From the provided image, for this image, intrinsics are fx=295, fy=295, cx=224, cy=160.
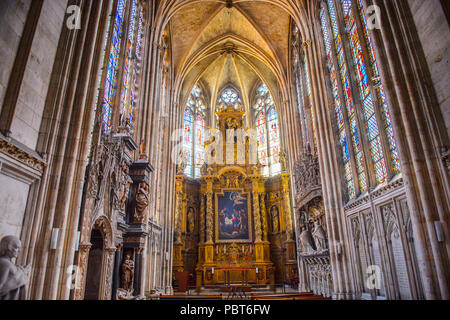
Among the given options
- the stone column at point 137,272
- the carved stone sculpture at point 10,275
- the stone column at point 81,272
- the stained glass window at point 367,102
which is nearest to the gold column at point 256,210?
the stone column at point 137,272

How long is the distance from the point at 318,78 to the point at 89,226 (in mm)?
11894

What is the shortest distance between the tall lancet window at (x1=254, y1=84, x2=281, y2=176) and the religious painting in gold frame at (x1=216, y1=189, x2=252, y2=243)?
356 cm

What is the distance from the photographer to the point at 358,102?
10.8 m

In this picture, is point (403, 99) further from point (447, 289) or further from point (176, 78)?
point (176, 78)

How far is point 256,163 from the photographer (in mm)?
23375

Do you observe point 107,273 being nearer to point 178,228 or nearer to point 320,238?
point 320,238

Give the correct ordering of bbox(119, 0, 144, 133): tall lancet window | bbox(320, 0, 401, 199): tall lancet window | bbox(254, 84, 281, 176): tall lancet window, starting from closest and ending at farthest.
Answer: bbox(320, 0, 401, 199): tall lancet window < bbox(119, 0, 144, 133): tall lancet window < bbox(254, 84, 281, 176): tall lancet window

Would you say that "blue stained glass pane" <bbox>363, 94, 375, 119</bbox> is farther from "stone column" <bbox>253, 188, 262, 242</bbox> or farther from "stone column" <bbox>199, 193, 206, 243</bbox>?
"stone column" <bbox>199, 193, 206, 243</bbox>

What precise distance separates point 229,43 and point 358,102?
15.4m

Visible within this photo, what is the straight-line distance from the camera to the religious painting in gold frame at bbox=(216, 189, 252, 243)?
21.3 m

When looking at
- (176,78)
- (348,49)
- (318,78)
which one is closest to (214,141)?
(176,78)

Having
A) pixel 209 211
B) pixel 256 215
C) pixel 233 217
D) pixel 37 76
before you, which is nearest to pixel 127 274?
pixel 37 76

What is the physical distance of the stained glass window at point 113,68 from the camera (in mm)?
10133

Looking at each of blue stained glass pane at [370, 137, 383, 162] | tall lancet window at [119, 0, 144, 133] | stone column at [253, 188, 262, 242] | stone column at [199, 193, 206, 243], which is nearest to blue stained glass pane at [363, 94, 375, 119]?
blue stained glass pane at [370, 137, 383, 162]
